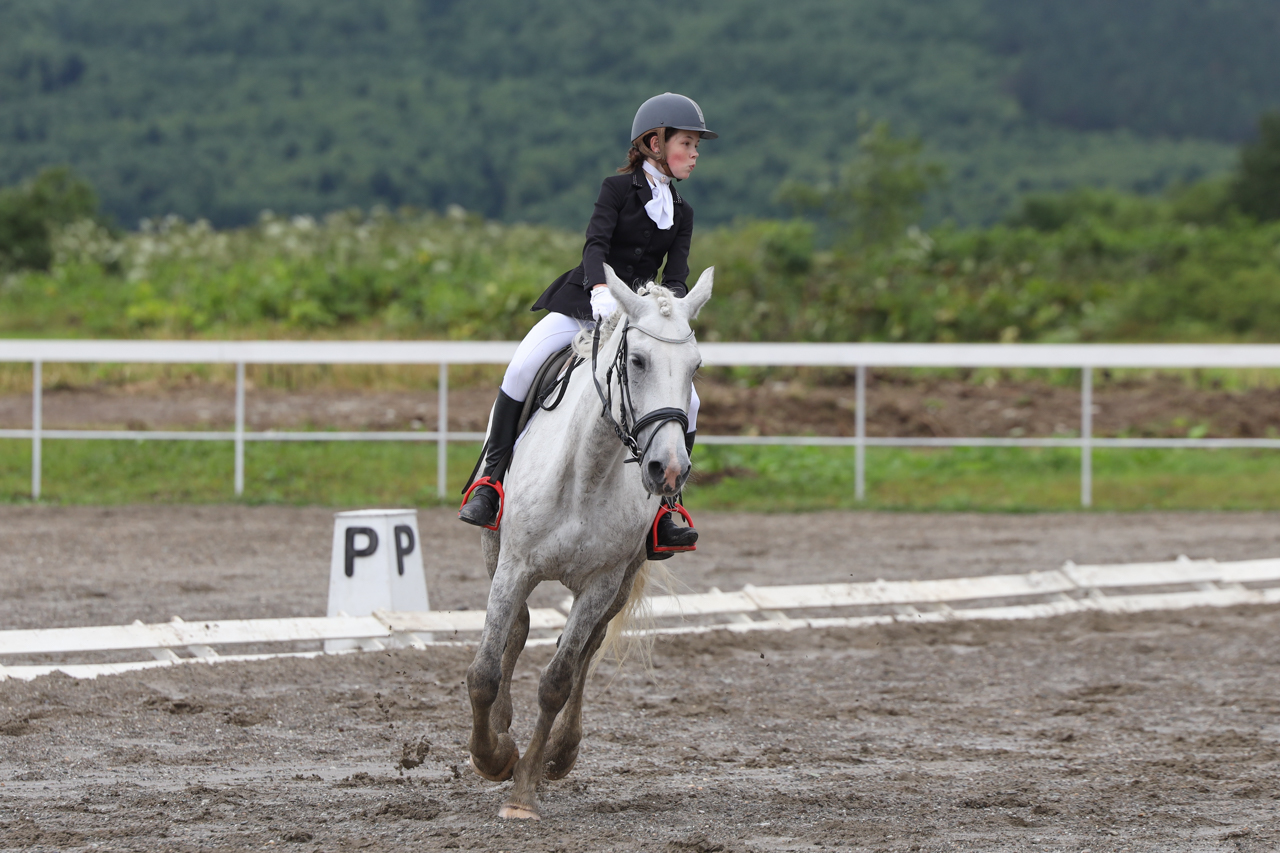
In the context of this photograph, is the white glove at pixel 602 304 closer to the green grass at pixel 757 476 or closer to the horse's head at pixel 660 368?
the horse's head at pixel 660 368

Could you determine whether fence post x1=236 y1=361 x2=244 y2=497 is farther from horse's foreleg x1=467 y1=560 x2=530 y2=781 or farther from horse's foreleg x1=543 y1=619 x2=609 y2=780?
horse's foreleg x1=467 y1=560 x2=530 y2=781

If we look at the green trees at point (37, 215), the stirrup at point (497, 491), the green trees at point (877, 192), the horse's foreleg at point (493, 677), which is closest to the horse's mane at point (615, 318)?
the stirrup at point (497, 491)

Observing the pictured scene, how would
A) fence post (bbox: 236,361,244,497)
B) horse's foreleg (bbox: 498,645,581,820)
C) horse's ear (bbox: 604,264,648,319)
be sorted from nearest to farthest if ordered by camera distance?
horse's ear (bbox: 604,264,648,319) < horse's foreleg (bbox: 498,645,581,820) < fence post (bbox: 236,361,244,497)

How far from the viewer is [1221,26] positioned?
107 meters

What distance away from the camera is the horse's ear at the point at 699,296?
453 centimetres

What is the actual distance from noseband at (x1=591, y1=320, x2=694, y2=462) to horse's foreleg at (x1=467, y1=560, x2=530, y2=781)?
650 mm

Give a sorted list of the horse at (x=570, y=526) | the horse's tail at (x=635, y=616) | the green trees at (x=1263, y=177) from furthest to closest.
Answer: the green trees at (x=1263, y=177)
the horse's tail at (x=635, y=616)
the horse at (x=570, y=526)

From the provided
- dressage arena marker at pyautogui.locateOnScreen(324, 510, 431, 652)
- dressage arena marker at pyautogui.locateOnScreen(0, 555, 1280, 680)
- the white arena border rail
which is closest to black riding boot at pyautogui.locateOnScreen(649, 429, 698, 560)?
dressage arena marker at pyautogui.locateOnScreen(0, 555, 1280, 680)

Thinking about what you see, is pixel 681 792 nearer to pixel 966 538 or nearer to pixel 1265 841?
pixel 1265 841

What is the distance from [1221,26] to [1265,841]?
115845 millimetres

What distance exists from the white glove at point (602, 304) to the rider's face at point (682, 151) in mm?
622

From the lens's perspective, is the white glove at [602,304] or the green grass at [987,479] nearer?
the white glove at [602,304]

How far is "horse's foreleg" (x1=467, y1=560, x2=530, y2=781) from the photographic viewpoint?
15.9 ft

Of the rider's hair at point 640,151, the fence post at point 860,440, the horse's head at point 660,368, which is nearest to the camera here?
the horse's head at point 660,368
